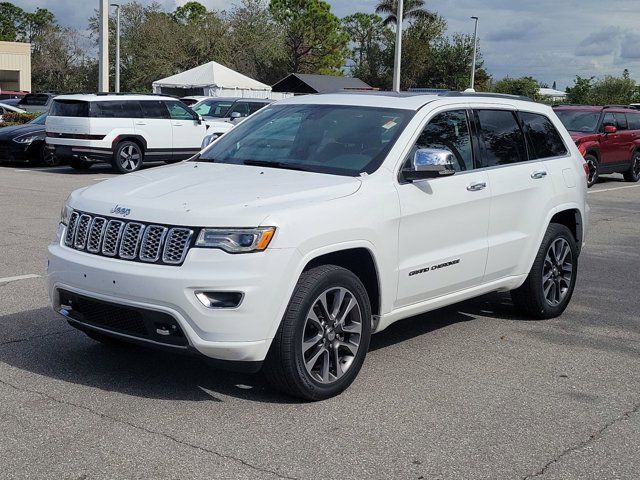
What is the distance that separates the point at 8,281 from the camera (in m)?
8.16

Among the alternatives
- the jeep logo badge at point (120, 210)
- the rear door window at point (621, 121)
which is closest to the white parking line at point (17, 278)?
the jeep logo badge at point (120, 210)

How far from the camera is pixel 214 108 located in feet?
81.8

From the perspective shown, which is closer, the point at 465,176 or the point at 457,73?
the point at 465,176

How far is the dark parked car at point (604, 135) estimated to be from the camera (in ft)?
64.5

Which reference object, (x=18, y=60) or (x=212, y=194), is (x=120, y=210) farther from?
(x=18, y=60)

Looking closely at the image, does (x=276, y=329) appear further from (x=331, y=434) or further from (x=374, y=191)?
(x=374, y=191)

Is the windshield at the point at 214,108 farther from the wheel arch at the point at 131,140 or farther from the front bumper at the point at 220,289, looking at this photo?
the front bumper at the point at 220,289

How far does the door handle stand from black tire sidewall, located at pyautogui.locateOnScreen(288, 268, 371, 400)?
1.34 m

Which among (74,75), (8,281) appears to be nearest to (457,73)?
(74,75)

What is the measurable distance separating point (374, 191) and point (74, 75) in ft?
249

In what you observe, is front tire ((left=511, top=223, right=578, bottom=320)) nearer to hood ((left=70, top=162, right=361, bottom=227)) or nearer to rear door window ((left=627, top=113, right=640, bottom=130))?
hood ((left=70, top=162, right=361, bottom=227))

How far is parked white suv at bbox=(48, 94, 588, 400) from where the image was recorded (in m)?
4.75

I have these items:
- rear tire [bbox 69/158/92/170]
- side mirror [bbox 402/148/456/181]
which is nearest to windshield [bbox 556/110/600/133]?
rear tire [bbox 69/158/92/170]

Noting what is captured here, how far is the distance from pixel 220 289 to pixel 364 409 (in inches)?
43.6
